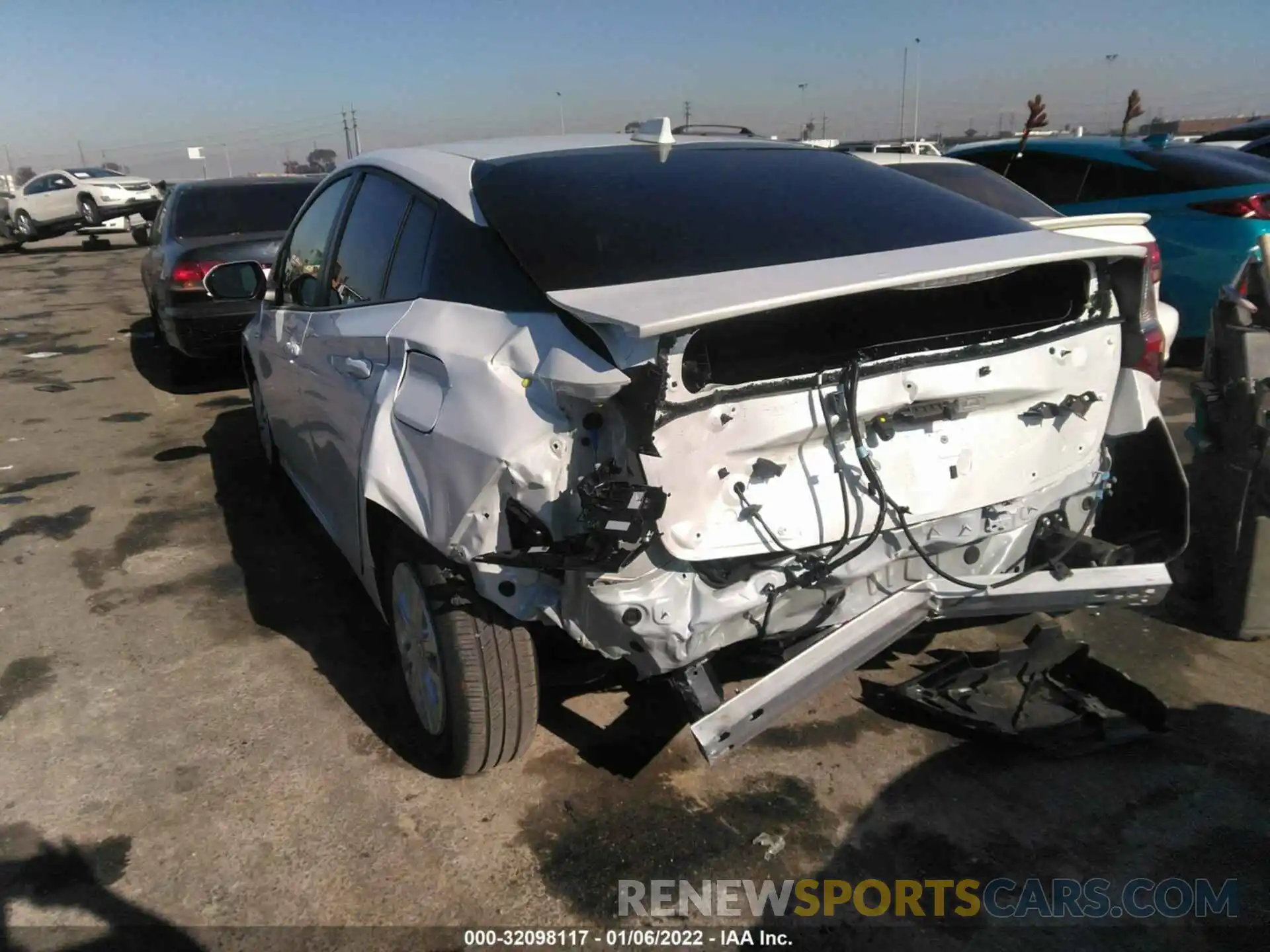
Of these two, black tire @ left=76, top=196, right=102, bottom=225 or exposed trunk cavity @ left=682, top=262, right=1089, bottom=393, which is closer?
exposed trunk cavity @ left=682, top=262, right=1089, bottom=393

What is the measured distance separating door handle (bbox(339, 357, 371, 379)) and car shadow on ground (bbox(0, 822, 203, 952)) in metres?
1.50

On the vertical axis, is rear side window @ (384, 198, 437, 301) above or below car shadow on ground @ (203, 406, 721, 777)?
above

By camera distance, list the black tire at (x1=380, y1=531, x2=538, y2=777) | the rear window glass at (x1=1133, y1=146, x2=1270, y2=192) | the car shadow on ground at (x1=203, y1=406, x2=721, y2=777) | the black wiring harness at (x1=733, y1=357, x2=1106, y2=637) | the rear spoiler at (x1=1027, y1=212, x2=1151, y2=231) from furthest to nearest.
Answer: the rear window glass at (x1=1133, y1=146, x2=1270, y2=192), the rear spoiler at (x1=1027, y1=212, x2=1151, y2=231), the car shadow on ground at (x1=203, y1=406, x2=721, y2=777), the black tire at (x1=380, y1=531, x2=538, y2=777), the black wiring harness at (x1=733, y1=357, x2=1106, y2=637)

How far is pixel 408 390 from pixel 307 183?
741cm

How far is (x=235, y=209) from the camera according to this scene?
8.38 m

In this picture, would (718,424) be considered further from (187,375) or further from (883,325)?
(187,375)

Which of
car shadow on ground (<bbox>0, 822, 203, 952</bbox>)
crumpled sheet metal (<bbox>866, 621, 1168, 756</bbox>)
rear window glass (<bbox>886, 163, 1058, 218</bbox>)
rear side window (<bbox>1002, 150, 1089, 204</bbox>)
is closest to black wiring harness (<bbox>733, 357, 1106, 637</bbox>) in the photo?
crumpled sheet metal (<bbox>866, 621, 1168, 756</bbox>)

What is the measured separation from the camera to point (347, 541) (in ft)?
10.9

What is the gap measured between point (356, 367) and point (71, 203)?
23.2 metres

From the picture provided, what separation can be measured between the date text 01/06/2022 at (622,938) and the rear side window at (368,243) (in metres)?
1.94

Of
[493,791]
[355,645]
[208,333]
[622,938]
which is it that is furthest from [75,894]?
[208,333]

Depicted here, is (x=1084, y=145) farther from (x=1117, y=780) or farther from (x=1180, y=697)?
(x=1117, y=780)
